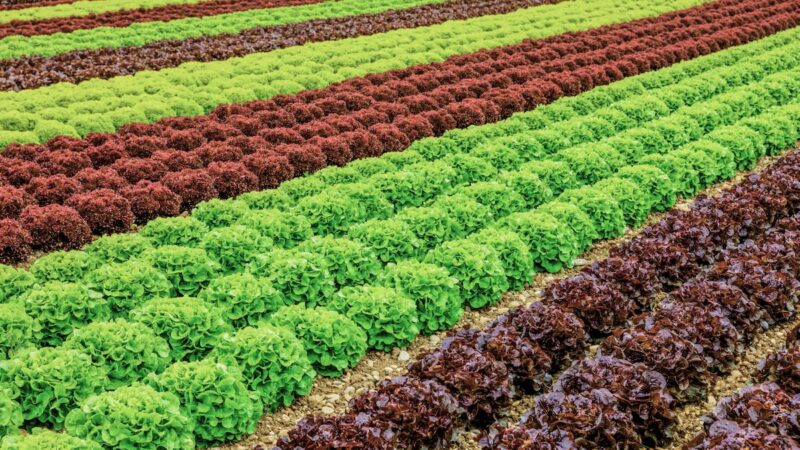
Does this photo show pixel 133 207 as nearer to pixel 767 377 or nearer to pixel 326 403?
pixel 326 403

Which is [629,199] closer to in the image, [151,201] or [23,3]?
[151,201]

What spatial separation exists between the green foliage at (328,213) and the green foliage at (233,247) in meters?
A: 1.16

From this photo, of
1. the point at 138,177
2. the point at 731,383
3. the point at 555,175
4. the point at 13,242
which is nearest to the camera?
the point at 731,383

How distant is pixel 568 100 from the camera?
63.0ft

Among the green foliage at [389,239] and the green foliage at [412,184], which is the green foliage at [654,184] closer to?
the green foliage at [412,184]

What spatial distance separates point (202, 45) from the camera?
26188 millimetres

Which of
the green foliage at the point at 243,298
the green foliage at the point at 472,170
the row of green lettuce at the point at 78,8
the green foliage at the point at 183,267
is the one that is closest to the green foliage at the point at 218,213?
the green foliage at the point at 183,267

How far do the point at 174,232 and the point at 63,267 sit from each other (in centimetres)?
179

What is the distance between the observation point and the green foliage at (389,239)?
10.7 metres

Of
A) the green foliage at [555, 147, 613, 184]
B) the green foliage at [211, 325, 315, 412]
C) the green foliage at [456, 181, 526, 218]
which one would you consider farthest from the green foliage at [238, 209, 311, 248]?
the green foliage at [555, 147, 613, 184]

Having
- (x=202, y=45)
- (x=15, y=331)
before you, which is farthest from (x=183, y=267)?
(x=202, y=45)

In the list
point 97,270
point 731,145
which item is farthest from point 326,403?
point 731,145

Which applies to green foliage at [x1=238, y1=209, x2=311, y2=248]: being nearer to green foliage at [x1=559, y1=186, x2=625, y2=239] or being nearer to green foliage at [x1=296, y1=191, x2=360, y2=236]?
green foliage at [x1=296, y1=191, x2=360, y2=236]

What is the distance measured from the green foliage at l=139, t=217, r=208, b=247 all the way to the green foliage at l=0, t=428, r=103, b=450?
492 centimetres
